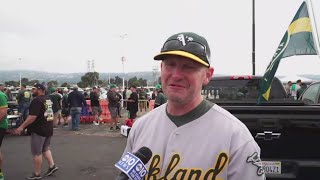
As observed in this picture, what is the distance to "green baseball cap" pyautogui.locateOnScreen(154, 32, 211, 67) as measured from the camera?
76.7 inches

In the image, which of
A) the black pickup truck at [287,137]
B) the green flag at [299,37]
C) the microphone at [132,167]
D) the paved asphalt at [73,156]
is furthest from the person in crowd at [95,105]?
the microphone at [132,167]

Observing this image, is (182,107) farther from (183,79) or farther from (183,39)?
(183,39)

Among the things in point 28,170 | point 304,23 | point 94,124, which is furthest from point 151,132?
point 94,124

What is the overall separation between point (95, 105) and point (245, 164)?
15.2m

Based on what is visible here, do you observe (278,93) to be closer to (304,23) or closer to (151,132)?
(304,23)

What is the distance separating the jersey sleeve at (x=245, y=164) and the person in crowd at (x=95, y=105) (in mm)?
14757

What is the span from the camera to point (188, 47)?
1.96 m

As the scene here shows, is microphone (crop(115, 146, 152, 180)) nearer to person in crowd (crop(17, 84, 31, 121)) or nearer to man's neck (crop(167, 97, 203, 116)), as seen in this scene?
man's neck (crop(167, 97, 203, 116))

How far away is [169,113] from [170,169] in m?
0.34

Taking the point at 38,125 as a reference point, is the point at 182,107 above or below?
above

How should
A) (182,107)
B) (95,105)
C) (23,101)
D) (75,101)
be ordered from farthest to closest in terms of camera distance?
(95,105) → (23,101) → (75,101) → (182,107)

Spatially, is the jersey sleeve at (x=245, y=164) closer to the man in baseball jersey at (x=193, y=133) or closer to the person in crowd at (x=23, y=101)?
the man in baseball jersey at (x=193, y=133)

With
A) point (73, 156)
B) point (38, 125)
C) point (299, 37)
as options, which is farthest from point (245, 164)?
point (73, 156)

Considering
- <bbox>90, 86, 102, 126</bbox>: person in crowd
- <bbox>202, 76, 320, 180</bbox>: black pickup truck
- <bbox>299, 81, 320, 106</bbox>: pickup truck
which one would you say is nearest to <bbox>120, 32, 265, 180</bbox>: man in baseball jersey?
<bbox>202, 76, 320, 180</bbox>: black pickup truck
